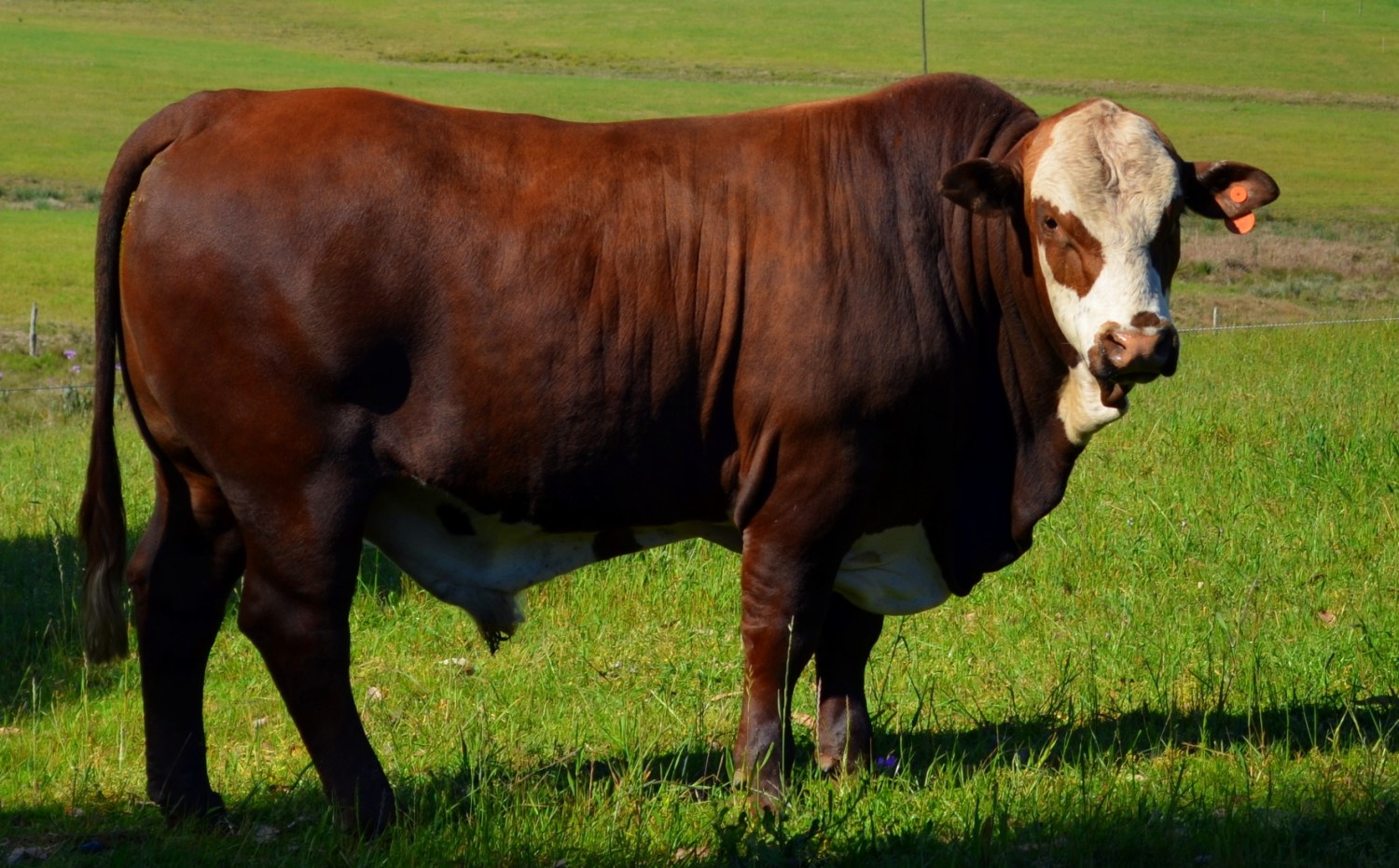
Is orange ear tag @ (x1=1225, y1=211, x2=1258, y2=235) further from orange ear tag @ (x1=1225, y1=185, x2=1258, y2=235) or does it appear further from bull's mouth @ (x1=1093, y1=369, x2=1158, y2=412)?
bull's mouth @ (x1=1093, y1=369, x2=1158, y2=412)

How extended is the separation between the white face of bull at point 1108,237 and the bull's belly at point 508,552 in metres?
0.90

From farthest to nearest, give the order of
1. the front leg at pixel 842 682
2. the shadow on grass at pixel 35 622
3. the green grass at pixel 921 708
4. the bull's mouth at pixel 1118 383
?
the shadow on grass at pixel 35 622 → the front leg at pixel 842 682 → the bull's mouth at pixel 1118 383 → the green grass at pixel 921 708

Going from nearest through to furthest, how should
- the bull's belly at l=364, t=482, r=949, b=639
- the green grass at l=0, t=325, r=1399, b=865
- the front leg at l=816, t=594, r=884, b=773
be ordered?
the green grass at l=0, t=325, r=1399, b=865 < the bull's belly at l=364, t=482, r=949, b=639 < the front leg at l=816, t=594, r=884, b=773

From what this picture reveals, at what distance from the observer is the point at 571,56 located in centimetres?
7750

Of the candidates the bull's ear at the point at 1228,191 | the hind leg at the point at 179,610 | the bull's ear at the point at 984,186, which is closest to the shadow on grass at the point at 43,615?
the hind leg at the point at 179,610

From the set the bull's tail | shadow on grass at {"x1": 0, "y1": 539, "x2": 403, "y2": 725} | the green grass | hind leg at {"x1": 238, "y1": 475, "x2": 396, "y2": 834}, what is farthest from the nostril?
shadow on grass at {"x1": 0, "y1": 539, "x2": 403, "y2": 725}

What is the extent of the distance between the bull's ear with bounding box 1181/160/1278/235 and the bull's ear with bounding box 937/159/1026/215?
64cm

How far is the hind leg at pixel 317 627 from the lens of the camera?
476 cm

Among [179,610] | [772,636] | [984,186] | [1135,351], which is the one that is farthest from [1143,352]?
[179,610]

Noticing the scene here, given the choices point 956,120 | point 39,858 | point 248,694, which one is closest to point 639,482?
point 956,120

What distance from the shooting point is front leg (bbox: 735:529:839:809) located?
5016 millimetres

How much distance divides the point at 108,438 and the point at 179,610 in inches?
24.6

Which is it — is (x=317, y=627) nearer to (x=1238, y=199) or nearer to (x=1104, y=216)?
(x=1104, y=216)

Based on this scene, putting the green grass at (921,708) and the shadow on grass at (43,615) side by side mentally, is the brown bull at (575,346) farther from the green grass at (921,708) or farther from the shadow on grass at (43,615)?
the shadow on grass at (43,615)
